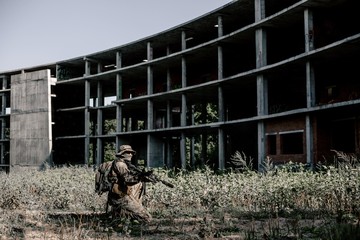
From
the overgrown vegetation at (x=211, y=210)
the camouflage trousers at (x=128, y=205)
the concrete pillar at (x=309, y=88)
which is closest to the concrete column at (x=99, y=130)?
the concrete pillar at (x=309, y=88)

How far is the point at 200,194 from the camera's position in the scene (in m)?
11.6

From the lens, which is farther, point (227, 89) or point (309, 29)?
point (227, 89)

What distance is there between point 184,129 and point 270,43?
7500 millimetres

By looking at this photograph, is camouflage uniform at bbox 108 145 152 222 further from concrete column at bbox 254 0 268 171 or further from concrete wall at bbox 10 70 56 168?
concrete wall at bbox 10 70 56 168

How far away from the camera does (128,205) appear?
30.4 ft

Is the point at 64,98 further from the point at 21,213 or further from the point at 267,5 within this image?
the point at 21,213

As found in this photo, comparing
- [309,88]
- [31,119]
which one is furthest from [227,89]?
[31,119]

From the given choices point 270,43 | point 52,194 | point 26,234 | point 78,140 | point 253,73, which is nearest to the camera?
point 26,234

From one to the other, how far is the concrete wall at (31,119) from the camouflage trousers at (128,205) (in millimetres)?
24901

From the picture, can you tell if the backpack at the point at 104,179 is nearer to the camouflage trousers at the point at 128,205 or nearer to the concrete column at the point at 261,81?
the camouflage trousers at the point at 128,205

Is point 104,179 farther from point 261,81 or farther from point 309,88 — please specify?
point 261,81

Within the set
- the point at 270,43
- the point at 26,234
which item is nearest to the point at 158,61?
the point at 270,43

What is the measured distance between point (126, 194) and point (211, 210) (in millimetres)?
2482

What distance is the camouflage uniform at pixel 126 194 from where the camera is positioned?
916cm
